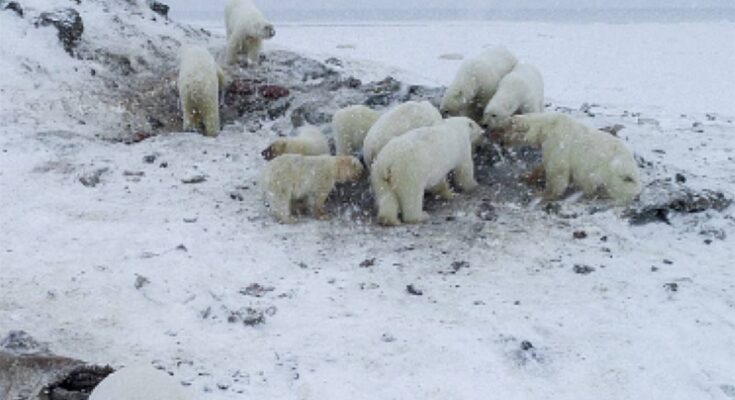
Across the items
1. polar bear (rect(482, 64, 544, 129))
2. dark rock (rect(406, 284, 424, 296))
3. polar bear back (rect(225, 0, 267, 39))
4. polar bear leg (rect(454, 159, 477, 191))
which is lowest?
dark rock (rect(406, 284, 424, 296))

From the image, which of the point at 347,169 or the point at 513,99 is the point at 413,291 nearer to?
the point at 347,169

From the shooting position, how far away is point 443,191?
792 centimetres

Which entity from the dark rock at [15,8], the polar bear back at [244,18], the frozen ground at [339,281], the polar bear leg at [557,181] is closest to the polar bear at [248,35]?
the polar bear back at [244,18]

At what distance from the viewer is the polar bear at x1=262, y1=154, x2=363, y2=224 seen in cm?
743

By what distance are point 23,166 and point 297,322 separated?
406 centimetres

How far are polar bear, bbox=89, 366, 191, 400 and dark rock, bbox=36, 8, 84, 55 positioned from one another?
8005mm

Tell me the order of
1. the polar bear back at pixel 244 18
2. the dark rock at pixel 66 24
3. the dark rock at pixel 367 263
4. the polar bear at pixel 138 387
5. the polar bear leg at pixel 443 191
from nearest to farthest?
the polar bear at pixel 138 387 < the dark rock at pixel 367 263 < the polar bear leg at pixel 443 191 < the dark rock at pixel 66 24 < the polar bear back at pixel 244 18

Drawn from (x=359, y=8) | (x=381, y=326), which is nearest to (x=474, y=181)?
(x=381, y=326)

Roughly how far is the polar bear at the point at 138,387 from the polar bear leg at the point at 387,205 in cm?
348

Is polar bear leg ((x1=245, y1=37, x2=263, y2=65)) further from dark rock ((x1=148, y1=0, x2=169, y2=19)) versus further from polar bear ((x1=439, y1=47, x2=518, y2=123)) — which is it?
polar bear ((x1=439, y1=47, x2=518, y2=123))

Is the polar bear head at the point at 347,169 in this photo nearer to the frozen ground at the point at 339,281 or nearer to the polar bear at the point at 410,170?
the polar bear at the point at 410,170

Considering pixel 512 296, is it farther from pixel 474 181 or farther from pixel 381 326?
pixel 474 181

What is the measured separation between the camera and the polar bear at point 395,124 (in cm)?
798

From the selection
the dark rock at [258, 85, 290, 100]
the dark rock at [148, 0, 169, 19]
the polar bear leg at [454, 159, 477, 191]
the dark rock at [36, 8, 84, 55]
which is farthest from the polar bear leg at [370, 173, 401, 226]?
the dark rock at [148, 0, 169, 19]
